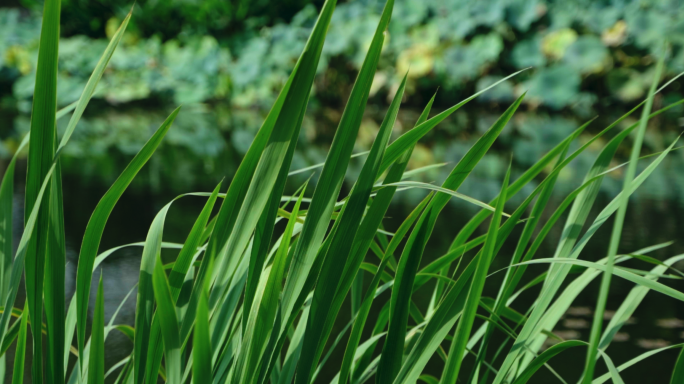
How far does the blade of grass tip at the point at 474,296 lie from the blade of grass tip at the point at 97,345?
0.72ft

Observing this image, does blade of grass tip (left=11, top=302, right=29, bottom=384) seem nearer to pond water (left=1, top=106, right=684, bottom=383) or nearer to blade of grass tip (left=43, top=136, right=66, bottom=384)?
blade of grass tip (left=43, top=136, right=66, bottom=384)

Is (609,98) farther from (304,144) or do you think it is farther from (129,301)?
(129,301)

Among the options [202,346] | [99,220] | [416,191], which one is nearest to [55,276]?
[99,220]

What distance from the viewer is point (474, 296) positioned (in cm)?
34

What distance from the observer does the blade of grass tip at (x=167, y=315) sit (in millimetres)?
302

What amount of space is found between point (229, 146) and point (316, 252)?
224cm

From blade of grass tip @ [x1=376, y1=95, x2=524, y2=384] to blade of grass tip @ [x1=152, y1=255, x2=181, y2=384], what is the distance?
138mm


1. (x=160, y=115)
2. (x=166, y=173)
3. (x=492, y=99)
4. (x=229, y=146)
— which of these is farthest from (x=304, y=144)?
(x=492, y=99)

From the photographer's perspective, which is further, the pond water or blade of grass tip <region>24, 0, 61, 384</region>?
the pond water

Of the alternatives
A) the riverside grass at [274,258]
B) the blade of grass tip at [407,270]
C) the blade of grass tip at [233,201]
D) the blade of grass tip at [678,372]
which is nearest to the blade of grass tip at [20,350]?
the riverside grass at [274,258]

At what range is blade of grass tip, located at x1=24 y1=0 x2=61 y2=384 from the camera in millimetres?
347

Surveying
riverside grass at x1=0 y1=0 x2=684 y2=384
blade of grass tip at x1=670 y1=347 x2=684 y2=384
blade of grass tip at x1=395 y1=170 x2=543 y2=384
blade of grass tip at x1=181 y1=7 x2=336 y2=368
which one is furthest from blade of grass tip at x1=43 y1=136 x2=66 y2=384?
blade of grass tip at x1=670 y1=347 x2=684 y2=384

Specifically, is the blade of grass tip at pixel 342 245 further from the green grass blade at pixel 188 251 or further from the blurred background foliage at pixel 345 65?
the blurred background foliage at pixel 345 65

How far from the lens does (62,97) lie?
3.90 m
